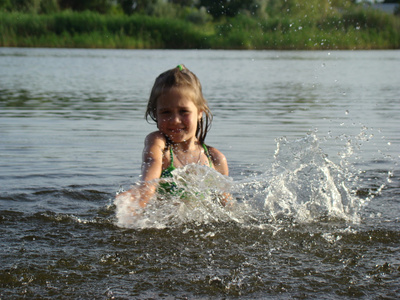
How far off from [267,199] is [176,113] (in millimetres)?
930

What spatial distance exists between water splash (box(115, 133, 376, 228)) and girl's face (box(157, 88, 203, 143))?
11.1 inches

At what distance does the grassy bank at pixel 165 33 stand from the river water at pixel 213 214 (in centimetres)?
1925

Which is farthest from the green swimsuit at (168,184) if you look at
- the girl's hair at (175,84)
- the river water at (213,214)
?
the girl's hair at (175,84)

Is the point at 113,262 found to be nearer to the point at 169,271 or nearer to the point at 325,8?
the point at 169,271

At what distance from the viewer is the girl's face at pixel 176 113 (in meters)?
4.38

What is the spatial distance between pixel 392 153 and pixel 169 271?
448cm

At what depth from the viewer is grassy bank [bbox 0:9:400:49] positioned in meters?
28.6

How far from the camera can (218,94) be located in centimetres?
1359

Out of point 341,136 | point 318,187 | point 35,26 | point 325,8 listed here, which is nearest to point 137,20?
point 35,26

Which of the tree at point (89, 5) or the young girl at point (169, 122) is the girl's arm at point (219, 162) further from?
the tree at point (89, 5)

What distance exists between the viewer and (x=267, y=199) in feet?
15.1

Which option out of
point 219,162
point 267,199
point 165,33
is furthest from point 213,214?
point 165,33

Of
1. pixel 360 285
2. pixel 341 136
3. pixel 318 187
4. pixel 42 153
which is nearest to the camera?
pixel 360 285

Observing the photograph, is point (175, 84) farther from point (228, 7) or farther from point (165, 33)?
point (165, 33)
